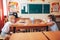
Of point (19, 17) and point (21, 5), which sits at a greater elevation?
point (21, 5)

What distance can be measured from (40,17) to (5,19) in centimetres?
176

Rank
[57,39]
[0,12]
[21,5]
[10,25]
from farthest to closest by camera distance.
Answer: [21,5]
[0,12]
[10,25]
[57,39]

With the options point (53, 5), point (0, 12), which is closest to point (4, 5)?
point (0, 12)

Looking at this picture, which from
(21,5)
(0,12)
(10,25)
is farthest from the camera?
(21,5)

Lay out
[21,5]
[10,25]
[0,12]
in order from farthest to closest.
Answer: [21,5] → [0,12] → [10,25]

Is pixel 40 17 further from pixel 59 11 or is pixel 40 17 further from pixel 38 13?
pixel 59 11

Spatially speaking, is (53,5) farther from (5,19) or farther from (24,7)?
(5,19)

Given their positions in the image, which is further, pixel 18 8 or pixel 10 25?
pixel 18 8

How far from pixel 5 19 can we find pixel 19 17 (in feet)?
2.26

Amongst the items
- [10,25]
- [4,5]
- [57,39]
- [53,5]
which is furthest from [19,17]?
[57,39]

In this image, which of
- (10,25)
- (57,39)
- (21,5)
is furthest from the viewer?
(21,5)

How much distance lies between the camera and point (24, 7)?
23.0ft

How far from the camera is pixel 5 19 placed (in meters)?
6.71

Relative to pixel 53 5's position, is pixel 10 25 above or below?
below
